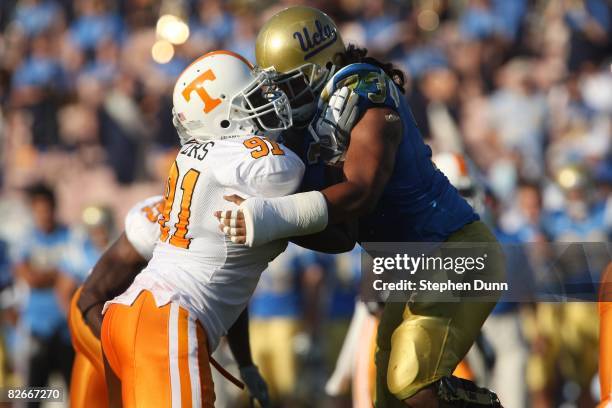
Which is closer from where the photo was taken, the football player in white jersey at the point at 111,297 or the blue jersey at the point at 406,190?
the blue jersey at the point at 406,190

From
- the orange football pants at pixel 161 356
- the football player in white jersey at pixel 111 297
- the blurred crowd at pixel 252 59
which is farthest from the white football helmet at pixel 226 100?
the blurred crowd at pixel 252 59

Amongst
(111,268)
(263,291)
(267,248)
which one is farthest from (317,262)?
(267,248)

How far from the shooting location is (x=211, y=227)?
4.20m

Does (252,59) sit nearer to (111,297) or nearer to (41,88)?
(41,88)

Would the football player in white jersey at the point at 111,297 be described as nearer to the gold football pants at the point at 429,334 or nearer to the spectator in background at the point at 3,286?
the gold football pants at the point at 429,334

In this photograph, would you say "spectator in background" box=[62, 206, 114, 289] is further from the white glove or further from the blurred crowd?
the white glove

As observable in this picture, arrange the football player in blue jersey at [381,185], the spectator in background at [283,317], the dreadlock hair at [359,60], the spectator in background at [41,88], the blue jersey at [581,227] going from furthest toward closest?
the spectator in background at [41,88], the blue jersey at [581,227], the spectator in background at [283,317], the dreadlock hair at [359,60], the football player in blue jersey at [381,185]

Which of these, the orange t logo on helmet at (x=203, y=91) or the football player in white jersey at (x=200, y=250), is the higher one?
the orange t logo on helmet at (x=203, y=91)

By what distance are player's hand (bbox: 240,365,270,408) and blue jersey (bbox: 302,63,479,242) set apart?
0.91 metres

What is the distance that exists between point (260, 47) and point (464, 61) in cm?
616

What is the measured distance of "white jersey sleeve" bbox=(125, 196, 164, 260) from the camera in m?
5.09

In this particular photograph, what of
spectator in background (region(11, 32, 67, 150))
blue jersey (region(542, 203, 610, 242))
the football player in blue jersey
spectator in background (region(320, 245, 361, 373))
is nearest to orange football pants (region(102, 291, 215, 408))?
the football player in blue jersey

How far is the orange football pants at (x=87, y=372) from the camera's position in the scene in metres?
5.14

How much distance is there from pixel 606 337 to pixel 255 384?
155cm
